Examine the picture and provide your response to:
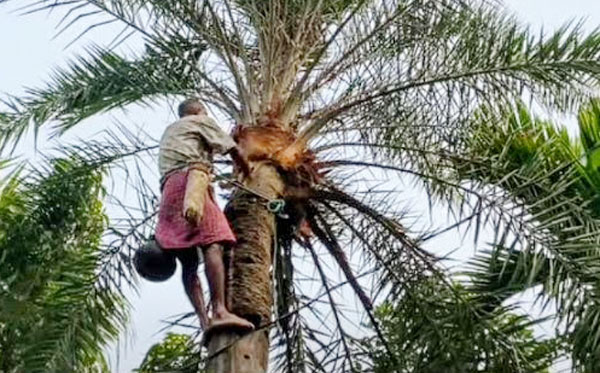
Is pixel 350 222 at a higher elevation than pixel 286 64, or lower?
lower

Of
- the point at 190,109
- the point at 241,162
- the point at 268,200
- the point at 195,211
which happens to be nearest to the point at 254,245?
the point at 268,200

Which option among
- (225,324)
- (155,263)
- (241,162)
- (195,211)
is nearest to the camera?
(225,324)

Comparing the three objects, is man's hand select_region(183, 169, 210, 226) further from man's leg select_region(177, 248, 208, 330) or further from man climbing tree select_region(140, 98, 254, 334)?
man's leg select_region(177, 248, 208, 330)

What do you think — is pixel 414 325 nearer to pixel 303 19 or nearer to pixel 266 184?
pixel 266 184

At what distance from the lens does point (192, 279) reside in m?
5.56

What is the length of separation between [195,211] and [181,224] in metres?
0.21

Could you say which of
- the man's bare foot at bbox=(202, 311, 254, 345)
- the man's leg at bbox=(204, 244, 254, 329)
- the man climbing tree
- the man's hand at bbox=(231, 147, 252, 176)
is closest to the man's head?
the man climbing tree

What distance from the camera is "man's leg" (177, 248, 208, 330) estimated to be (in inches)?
217

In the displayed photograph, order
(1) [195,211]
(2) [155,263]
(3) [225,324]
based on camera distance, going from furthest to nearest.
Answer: (2) [155,263] → (1) [195,211] → (3) [225,324]

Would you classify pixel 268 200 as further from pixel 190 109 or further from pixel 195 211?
pixel 195 211

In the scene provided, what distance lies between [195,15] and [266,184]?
1573 mm

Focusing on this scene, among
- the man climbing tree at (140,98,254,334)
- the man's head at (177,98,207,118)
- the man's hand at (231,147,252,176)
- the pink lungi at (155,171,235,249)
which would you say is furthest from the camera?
the man's hand at (231,147,252,176)

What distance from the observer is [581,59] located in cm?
707

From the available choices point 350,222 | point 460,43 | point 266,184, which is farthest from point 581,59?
point 266,184
